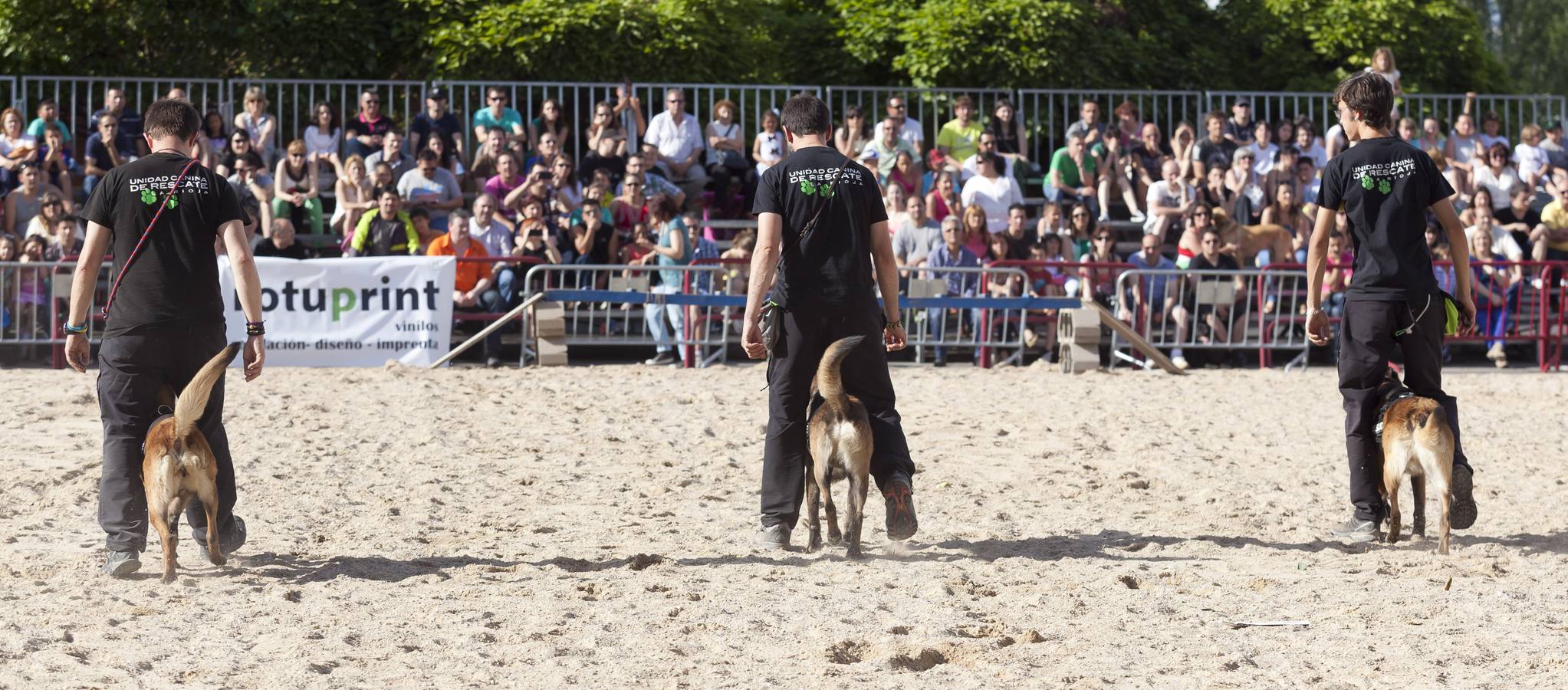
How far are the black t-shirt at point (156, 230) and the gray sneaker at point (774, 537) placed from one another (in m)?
2.40

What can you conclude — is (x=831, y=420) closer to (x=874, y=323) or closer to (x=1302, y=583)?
(x=874, y=323)

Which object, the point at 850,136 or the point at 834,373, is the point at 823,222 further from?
the point at 850,136

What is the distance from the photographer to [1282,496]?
28.3ft

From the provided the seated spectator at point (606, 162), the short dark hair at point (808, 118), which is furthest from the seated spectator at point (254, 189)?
the short dark hair at point (808, 118)

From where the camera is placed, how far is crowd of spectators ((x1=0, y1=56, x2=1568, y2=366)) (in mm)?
15211

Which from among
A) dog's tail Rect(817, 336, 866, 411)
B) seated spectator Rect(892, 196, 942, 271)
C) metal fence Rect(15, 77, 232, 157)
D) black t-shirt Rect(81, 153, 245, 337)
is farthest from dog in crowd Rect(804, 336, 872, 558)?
metal fence Rect(15, 77, 232, 157)

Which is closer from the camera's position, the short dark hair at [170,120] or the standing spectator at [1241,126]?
the short dark hair at [170,120]

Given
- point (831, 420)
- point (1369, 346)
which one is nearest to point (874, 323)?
point (831, 420)

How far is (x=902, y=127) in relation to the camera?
59.9 ft

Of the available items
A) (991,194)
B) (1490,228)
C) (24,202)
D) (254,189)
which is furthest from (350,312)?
(1490,228)

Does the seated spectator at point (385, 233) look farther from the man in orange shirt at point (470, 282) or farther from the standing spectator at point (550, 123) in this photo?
the standing spectator at point (550, 123)

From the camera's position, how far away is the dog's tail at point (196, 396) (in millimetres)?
6117

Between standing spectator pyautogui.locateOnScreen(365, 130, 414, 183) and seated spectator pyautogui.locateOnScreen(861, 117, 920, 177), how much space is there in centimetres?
454

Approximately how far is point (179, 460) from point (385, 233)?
9.13 metres
